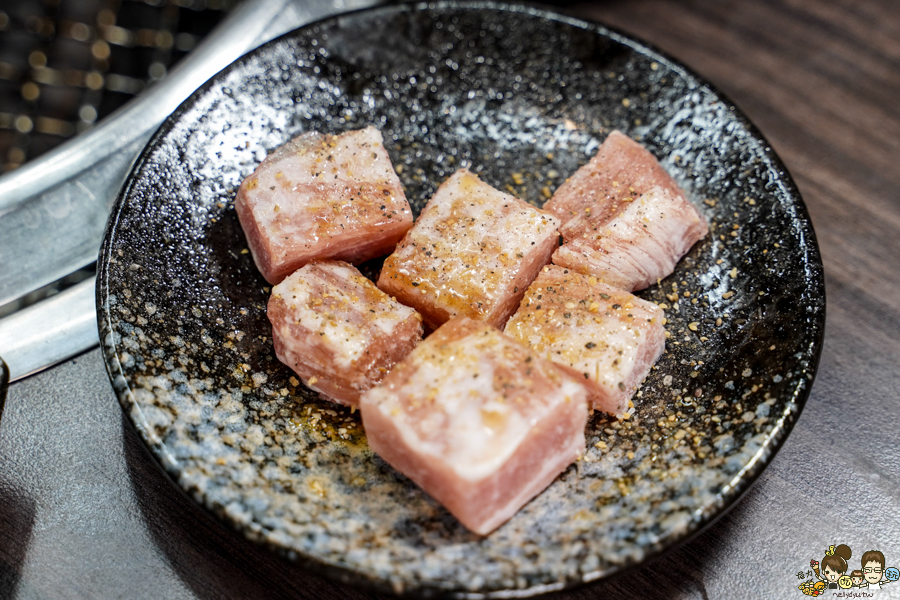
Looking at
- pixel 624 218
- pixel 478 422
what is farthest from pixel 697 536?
pixel 624 218

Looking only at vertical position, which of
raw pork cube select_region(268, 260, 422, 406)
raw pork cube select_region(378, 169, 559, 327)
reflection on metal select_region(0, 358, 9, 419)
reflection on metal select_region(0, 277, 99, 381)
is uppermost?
raw pork cube select_region(378, 169, 559, 327)

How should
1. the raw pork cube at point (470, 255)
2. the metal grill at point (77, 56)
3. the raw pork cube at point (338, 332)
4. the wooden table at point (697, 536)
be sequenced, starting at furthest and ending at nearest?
the metal grill at point (77, 56) → the raw pork cube at point (470, 255) → the raw pork cube at point (338, 332) → the wooden table at point (697, 536)

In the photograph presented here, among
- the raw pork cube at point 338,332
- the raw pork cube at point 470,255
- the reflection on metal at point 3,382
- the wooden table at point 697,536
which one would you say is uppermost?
the raw pork cube at point 470,255

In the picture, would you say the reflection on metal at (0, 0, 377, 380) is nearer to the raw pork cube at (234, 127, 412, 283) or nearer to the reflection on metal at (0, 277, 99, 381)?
the reflection on metal at (0, 277, 99, 381)

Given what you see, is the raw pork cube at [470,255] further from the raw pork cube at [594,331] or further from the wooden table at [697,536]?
the wooden table at [697,536]

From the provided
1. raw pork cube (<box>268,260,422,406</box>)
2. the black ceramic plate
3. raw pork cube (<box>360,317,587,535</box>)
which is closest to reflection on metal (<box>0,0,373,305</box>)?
the black ceramic plate

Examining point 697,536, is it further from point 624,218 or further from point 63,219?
point 63,219

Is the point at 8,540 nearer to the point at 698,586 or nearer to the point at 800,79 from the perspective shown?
the point at 698,586

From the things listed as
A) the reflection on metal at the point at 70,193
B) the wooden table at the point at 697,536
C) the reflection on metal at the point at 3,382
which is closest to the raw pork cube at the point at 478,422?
the wooden table at the point at 697,536
